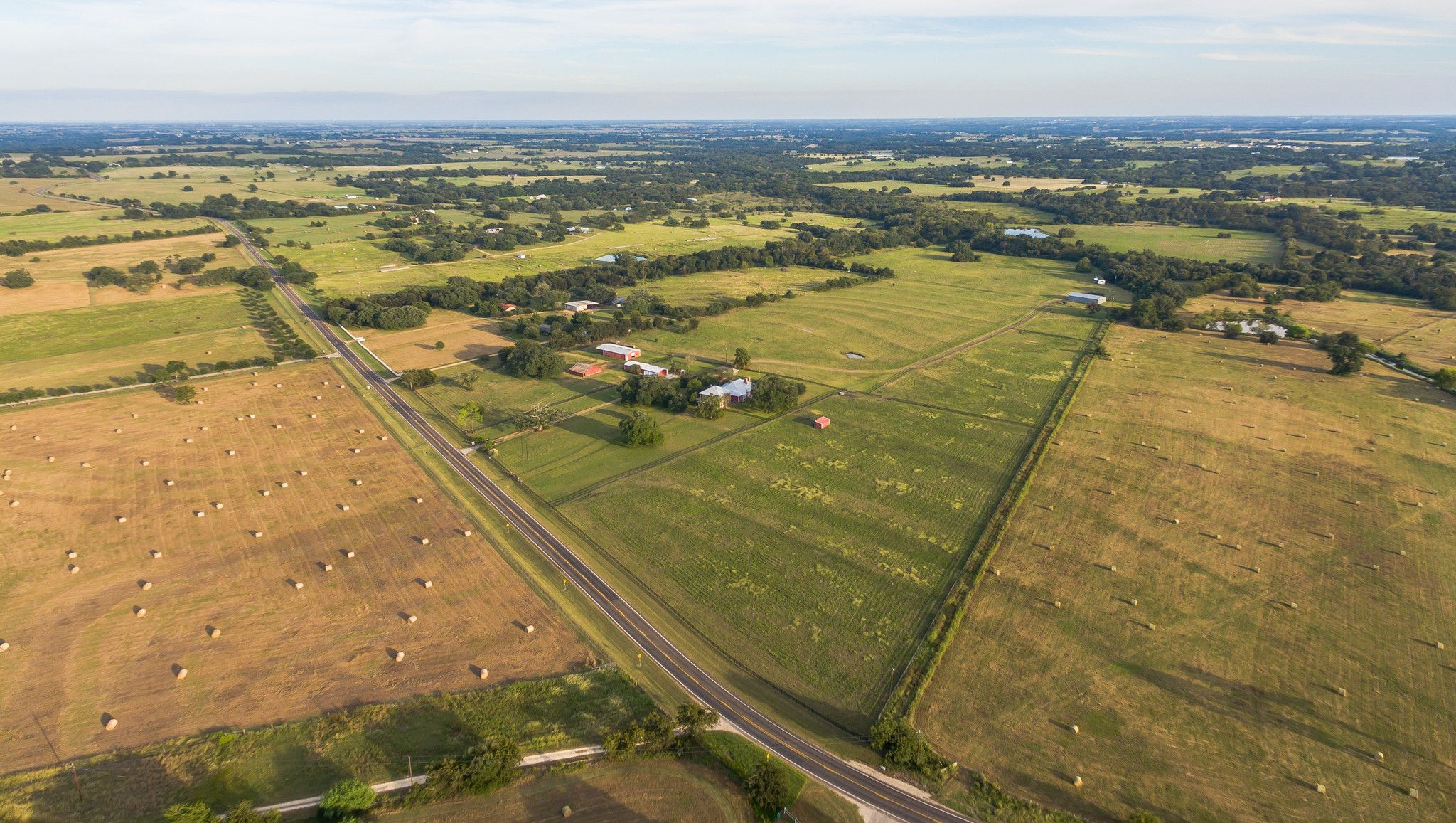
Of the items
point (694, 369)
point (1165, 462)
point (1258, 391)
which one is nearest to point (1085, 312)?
point (1258, 391)

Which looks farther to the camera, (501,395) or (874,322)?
(874,322)

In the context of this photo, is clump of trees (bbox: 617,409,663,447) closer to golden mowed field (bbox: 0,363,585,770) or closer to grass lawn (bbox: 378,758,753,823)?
golden mowed field (bbox: 0,363,585,770)

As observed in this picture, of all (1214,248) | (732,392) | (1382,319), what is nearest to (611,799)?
(732,392)

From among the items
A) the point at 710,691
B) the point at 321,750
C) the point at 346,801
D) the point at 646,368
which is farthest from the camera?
the point at 646,368

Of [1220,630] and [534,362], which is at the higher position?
[534,362]

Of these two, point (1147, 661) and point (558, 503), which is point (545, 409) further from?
point (1147, 661)

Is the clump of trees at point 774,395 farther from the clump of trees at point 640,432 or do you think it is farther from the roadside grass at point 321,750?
the roadside grass at point 321,750

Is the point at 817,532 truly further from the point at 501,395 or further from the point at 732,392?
the point at 501,395
